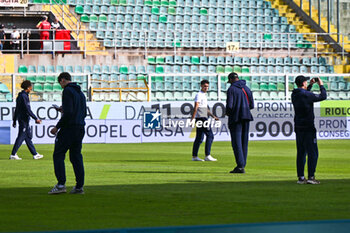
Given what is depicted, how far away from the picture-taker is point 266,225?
213 inches

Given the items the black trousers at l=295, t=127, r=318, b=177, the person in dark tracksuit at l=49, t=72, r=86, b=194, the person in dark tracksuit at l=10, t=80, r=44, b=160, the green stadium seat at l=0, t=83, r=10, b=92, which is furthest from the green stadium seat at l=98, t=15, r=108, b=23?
the person in dark tracksuit at l=49, t=72, r=86, b=194

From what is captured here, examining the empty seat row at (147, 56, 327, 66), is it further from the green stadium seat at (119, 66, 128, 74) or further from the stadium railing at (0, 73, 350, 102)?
the stadium railing at (0, 73, 350, 102)

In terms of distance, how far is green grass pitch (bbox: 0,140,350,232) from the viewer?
31.3 feet

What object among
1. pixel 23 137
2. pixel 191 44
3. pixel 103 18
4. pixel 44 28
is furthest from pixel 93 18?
pixel 23 137

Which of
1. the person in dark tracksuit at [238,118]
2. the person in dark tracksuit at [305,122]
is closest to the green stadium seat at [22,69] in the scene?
the person in dark tracksuit at [238,118]

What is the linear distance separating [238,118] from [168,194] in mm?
4276

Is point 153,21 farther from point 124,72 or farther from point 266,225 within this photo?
point 266,225

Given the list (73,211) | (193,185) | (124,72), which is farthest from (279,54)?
(73,211)

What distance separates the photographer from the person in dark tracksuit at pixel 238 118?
53.6 feet

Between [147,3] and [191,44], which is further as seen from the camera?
[147,3]

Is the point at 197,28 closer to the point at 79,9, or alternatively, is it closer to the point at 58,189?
the point at 79,9

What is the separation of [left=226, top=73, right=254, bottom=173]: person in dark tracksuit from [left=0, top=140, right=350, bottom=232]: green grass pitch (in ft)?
1.47

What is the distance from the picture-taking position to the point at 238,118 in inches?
644

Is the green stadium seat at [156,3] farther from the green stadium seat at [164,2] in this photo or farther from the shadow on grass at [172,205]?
the shadow on grass at [172,205]
